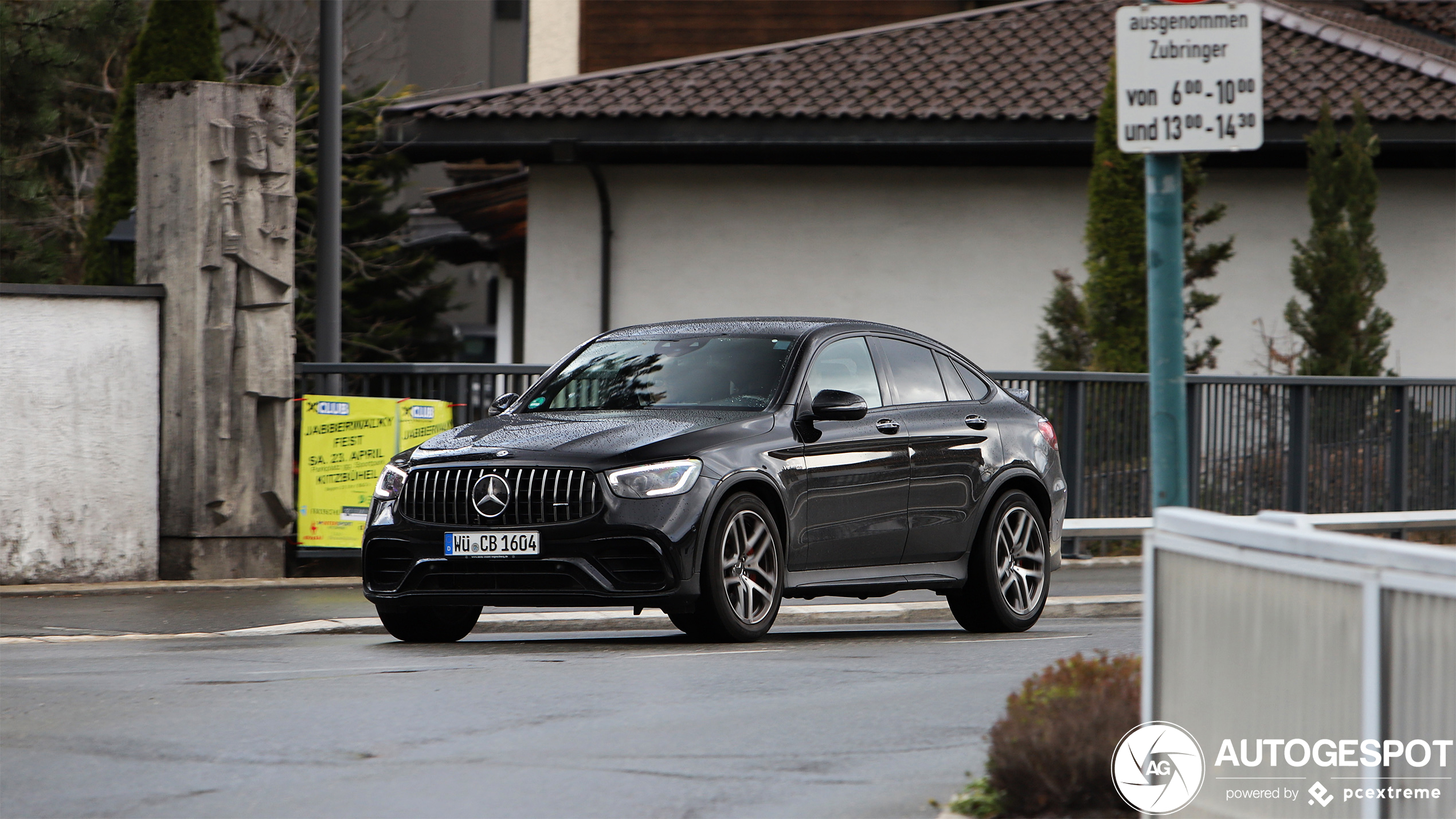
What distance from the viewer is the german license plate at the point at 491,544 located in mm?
9156

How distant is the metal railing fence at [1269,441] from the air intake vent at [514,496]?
22.4 feet

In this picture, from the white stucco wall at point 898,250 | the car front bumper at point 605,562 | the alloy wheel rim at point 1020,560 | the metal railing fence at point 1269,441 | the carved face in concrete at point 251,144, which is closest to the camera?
the car front bumper at point 605,562

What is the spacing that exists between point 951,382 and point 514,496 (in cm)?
296

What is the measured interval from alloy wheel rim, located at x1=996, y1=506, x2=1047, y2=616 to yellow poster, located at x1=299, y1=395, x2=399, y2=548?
210 inches

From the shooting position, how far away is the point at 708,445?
9.27m

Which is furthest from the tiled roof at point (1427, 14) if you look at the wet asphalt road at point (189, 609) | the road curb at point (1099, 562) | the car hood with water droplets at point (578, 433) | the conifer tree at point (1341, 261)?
the car hood with water droplets at point (578, 433)

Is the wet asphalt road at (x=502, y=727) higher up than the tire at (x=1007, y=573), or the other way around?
the tire at (x=1007, y=573)

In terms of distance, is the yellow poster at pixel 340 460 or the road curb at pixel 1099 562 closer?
the yellow poster at pixel 340 460

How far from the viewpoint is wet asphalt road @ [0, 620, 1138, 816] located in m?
5.84

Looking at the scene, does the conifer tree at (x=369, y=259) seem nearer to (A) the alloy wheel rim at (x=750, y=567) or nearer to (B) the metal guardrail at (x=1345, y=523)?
(B) the metal guardrail at (x=1345, y=523)

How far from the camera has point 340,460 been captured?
14555 millimetres

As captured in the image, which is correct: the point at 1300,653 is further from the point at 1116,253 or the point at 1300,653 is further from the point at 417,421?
the point at 1116,253

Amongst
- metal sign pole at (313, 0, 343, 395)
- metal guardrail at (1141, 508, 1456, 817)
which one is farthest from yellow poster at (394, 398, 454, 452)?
metal guardrail at (1141, 508, 1456, 817)

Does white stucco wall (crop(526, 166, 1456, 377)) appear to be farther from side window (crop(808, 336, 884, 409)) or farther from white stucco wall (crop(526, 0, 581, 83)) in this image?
side window (crop(808, 336, 884, 409))
